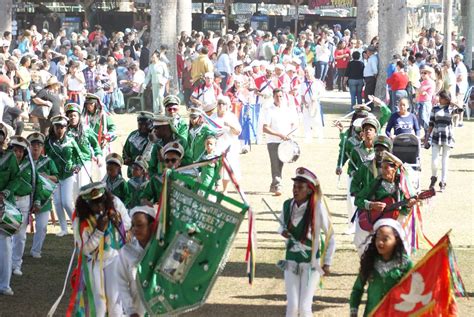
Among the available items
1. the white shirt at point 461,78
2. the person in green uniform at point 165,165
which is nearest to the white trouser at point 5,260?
the person in green uniform at point 165,165

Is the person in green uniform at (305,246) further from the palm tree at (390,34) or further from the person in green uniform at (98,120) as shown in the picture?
the palm tree at (390,34)

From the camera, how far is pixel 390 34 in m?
32.7

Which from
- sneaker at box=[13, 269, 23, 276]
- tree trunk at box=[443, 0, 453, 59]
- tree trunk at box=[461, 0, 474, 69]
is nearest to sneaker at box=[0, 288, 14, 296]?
sneaker at box=[13, 269, 23, 276]

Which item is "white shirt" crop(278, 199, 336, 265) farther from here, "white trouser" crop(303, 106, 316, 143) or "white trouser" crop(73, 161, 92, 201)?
"white trouser" crop(303, 106, 316, 143)

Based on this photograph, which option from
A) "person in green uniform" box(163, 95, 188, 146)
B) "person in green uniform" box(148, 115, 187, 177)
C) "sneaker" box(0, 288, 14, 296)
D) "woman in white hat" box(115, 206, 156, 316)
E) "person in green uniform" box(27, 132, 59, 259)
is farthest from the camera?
"person in green uniform" box(27, 132, 59, 259)

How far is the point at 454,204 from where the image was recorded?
18375 mm

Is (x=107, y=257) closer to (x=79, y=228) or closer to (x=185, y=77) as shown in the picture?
(x=79, y=228)

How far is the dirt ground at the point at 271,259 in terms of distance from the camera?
11.9m

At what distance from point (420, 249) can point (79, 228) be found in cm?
603

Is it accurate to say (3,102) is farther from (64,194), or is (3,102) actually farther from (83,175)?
(64,194)

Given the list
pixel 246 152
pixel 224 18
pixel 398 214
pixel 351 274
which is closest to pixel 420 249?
pixel 351 274

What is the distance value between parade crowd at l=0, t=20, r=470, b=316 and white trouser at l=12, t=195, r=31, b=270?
0.05 ft

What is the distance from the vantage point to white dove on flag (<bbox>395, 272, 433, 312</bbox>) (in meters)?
8.41

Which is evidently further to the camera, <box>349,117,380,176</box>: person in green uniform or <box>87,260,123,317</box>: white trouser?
<box>349,117,380,176</box>: person in green uniform
